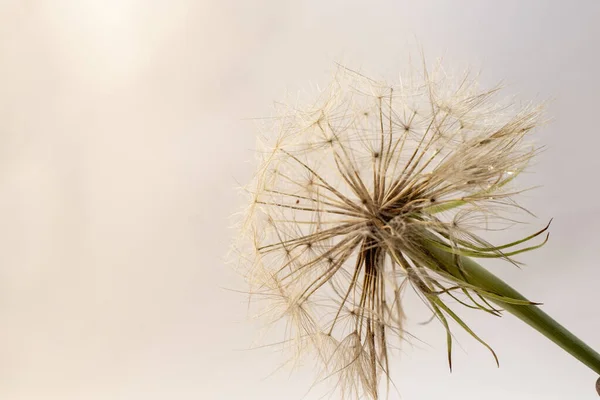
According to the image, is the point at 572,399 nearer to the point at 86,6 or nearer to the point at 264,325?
the point at 264,325

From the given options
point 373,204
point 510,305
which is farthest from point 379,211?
point 510,305

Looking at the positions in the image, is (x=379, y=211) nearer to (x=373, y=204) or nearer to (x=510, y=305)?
(x=373, y=204)

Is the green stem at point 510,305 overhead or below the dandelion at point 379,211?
below

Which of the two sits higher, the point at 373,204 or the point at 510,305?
the point at 373,204

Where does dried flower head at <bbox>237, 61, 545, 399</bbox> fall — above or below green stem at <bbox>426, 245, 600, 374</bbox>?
above

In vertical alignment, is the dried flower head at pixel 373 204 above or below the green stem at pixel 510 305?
above
